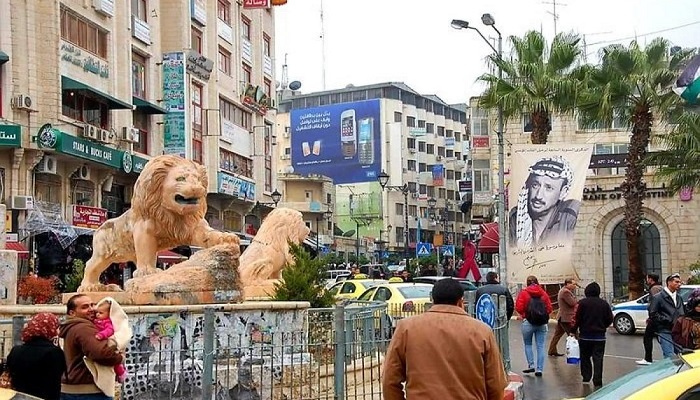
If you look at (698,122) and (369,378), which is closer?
(369,378)

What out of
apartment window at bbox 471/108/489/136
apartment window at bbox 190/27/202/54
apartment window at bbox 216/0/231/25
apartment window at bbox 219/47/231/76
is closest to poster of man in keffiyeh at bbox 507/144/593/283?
apartment window at bbox 190/27/202/54

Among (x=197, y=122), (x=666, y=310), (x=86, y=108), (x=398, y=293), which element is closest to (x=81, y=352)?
(x=666, y=310)

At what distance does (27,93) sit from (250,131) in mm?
21378

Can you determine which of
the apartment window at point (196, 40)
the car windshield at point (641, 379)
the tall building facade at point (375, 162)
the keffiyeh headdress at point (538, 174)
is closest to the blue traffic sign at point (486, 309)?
the car windshield at point (641, 379)

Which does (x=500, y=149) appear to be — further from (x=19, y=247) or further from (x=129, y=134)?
(x=19, y=247)

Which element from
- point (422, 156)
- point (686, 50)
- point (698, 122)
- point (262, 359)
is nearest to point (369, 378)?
point (262, 359)

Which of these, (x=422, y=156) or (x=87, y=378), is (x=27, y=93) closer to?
(x=87, y=378)

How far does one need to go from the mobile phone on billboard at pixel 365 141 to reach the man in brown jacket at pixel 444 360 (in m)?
72.7

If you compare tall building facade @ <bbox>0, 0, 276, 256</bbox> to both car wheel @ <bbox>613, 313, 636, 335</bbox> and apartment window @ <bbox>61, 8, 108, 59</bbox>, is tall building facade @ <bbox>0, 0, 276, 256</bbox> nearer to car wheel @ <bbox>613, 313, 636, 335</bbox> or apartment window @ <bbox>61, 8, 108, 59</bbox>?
apartment window @ <bbox>61, 8, 108, 59</bbox>

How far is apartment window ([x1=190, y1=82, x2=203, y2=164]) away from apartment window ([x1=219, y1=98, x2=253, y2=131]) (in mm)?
2827

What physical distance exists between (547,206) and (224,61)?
26417 mm

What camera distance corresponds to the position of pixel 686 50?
96.9ft

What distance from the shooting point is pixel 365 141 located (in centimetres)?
7969

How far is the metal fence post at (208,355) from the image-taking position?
8180 millimetres
